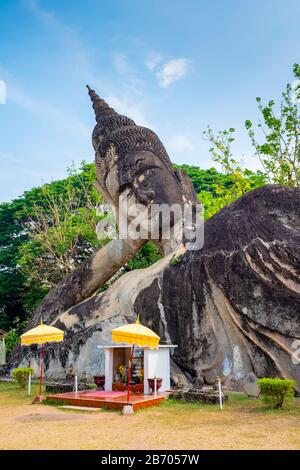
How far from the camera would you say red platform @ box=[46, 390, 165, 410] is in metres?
8.23

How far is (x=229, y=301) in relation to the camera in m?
9.95

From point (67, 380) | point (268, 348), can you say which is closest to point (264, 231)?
point (268, 348)

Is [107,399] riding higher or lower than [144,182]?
lower

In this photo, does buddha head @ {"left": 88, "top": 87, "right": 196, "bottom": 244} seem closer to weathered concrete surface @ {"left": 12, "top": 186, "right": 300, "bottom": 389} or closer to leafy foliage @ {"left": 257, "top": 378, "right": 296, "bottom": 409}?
weathered concrete surface @ {"left": 12, "top": 186, "right": 300, "bottom": 389}

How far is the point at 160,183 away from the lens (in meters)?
13.9

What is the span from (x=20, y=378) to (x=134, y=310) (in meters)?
3.40

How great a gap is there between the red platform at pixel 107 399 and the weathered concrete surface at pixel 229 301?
66.7 inches

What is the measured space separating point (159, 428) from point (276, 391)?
7.82 feet

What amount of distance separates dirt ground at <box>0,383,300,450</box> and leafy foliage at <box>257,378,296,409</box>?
0.65ft

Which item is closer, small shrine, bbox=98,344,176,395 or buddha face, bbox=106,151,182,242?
small shrine, bbox=98,344,176,395

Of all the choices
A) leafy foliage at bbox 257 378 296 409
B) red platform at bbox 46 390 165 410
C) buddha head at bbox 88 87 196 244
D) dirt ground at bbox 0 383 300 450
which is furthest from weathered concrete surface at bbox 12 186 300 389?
buddha head at bbox 88 87 196 244

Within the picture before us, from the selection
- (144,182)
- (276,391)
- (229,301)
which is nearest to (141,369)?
(229,301)

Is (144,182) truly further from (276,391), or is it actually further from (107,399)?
(276,391)
